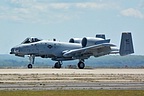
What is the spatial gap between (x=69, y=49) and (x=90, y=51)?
4.65 m

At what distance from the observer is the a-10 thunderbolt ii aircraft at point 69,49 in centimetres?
7300

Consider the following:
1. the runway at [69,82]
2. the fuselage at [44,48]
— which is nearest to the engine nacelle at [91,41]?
the fuselage at [44,48]

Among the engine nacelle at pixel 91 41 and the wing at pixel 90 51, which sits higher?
the engine nacelle at pixel 91 41

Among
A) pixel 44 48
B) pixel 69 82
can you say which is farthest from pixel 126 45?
pixel 69 82

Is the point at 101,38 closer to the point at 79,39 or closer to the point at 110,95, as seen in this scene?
the point at 79,39

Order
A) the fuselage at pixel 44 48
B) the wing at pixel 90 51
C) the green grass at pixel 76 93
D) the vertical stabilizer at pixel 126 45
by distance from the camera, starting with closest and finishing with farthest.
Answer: the green grass at pixel 76 93 < the wing at pixel 90 51 < the fuselage at pixel 44 48 < the vertical stabilizer at pixel 126 45

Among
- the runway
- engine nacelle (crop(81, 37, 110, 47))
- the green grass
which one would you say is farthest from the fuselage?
the green grass

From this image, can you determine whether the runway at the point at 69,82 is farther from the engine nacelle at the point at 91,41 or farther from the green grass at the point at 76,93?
the engine nacelle at the point at 91,41

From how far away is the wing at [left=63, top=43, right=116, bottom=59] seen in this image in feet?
234

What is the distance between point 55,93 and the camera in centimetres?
3375

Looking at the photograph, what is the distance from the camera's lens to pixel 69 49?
76250 mm

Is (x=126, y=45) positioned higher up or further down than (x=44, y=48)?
higher up

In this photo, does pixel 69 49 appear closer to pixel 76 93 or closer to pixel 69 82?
pixel 69 82

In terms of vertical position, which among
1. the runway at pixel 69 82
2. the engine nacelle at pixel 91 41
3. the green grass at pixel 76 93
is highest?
the engine nacelle at pixel 91 41
